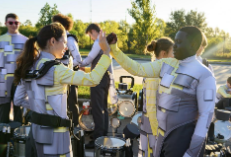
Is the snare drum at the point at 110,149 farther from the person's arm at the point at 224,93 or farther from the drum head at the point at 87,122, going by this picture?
the person's arm at the point at 224,93

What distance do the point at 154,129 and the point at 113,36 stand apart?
1.24m

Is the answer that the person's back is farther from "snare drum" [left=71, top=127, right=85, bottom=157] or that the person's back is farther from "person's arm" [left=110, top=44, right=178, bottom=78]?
"person's arm" [left=110, top=44, right=178, bottom=78]

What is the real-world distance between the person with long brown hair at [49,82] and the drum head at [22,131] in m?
1.45

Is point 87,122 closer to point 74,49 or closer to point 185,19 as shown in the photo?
point 74,49

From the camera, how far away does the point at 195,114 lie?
7.20 feet

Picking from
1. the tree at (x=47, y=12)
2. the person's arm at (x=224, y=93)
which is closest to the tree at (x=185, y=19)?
the tree at (x=47, y=12)

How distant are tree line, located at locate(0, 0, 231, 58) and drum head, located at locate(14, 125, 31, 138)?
145cm

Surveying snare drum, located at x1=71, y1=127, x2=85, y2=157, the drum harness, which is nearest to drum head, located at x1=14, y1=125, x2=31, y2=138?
snare drum, located at x1=71, y1=127, x2=85, y2=157

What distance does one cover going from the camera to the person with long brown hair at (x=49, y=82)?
2.24 m

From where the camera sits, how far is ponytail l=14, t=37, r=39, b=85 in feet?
7.82

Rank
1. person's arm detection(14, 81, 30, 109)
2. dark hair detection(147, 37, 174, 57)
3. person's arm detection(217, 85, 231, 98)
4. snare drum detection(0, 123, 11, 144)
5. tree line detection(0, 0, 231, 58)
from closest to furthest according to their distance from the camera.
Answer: person's arm detection(14, 81, 30, 109)
dark hair detection(147, 37, 174, 57)
snare drum detection(0, 123, 11, 144)
person's arm detection(217, 85, 231, 98)
tree line detection(0, 0, 231, 58)

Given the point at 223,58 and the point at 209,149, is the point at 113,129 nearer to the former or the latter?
the point at 209,149

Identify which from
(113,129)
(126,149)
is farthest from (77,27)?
(126,149)

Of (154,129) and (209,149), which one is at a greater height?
(154,129)
